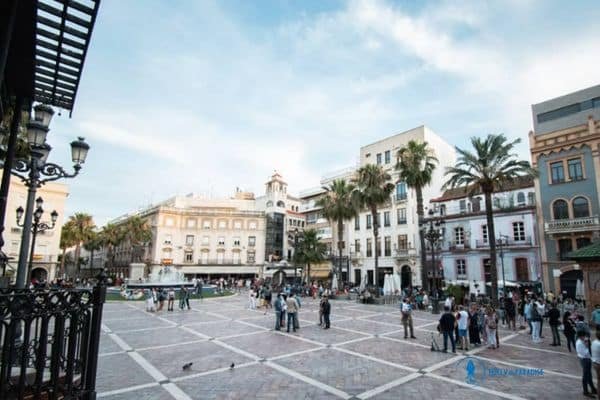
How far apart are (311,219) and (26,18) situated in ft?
186

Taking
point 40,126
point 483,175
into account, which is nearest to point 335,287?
point 483,175

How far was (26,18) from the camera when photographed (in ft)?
13.7

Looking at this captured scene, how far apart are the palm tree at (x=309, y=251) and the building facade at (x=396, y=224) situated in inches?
237

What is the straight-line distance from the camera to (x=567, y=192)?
29.2m

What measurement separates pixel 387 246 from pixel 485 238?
1261cm

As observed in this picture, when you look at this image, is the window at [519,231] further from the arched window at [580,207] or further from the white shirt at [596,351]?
the white shirt at [596,351]

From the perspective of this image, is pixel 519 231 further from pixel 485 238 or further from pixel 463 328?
pixel 463 328

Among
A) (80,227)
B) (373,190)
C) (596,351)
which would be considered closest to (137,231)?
(80,227)

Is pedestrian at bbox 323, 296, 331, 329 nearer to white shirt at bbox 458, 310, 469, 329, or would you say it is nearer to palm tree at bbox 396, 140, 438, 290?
white shirt at bbox 458, 310, 469, 329

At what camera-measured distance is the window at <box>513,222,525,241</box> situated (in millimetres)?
32312

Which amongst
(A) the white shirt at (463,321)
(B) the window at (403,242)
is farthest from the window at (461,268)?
(A) the white shirt at (463,321)

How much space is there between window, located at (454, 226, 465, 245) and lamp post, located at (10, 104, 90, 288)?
36929 millimetres

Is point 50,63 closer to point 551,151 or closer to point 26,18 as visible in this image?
point 26,18

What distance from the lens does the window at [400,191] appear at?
4417 cm
